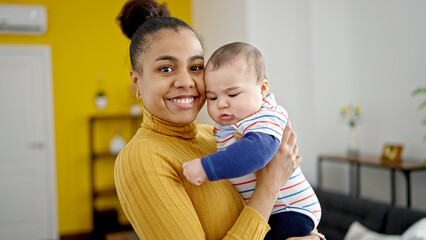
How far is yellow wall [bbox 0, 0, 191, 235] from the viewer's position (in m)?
5.47

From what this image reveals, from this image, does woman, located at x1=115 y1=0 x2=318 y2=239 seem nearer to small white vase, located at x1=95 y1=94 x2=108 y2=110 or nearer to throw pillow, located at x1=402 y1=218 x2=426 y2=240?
throw pillow, located at x1=402 y1=218 x2=426 y2=240

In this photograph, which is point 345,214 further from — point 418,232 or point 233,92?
point 233,92

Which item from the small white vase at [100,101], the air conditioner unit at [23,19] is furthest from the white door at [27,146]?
the small white vase at [100,101]

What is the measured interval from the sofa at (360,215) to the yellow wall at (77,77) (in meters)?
3.53

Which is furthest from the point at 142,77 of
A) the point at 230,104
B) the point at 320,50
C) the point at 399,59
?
the point at 320,50

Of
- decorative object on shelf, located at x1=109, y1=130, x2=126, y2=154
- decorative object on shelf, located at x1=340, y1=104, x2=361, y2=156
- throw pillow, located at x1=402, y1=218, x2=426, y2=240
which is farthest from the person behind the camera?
decorative object on shelf, located at x1=109, y1=130, x2=126, y2=154

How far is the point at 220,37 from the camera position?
504 centimetres

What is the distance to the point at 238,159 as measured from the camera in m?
0.93

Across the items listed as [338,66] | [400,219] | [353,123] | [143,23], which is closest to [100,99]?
[338,66]

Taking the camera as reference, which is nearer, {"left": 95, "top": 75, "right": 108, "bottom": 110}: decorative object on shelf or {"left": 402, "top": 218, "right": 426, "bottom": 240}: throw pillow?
{"left": 402, "top": 218, "right": 426, "bottom": 240}: throw pillow

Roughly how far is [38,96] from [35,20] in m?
1.02

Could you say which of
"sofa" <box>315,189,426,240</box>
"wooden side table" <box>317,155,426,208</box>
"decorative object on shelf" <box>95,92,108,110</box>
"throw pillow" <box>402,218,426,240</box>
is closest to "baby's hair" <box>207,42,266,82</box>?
"throw pillow" <box>402,218,426,240</box>

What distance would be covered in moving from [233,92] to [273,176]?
259 mm

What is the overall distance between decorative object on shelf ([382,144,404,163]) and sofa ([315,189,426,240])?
3.23 feet
